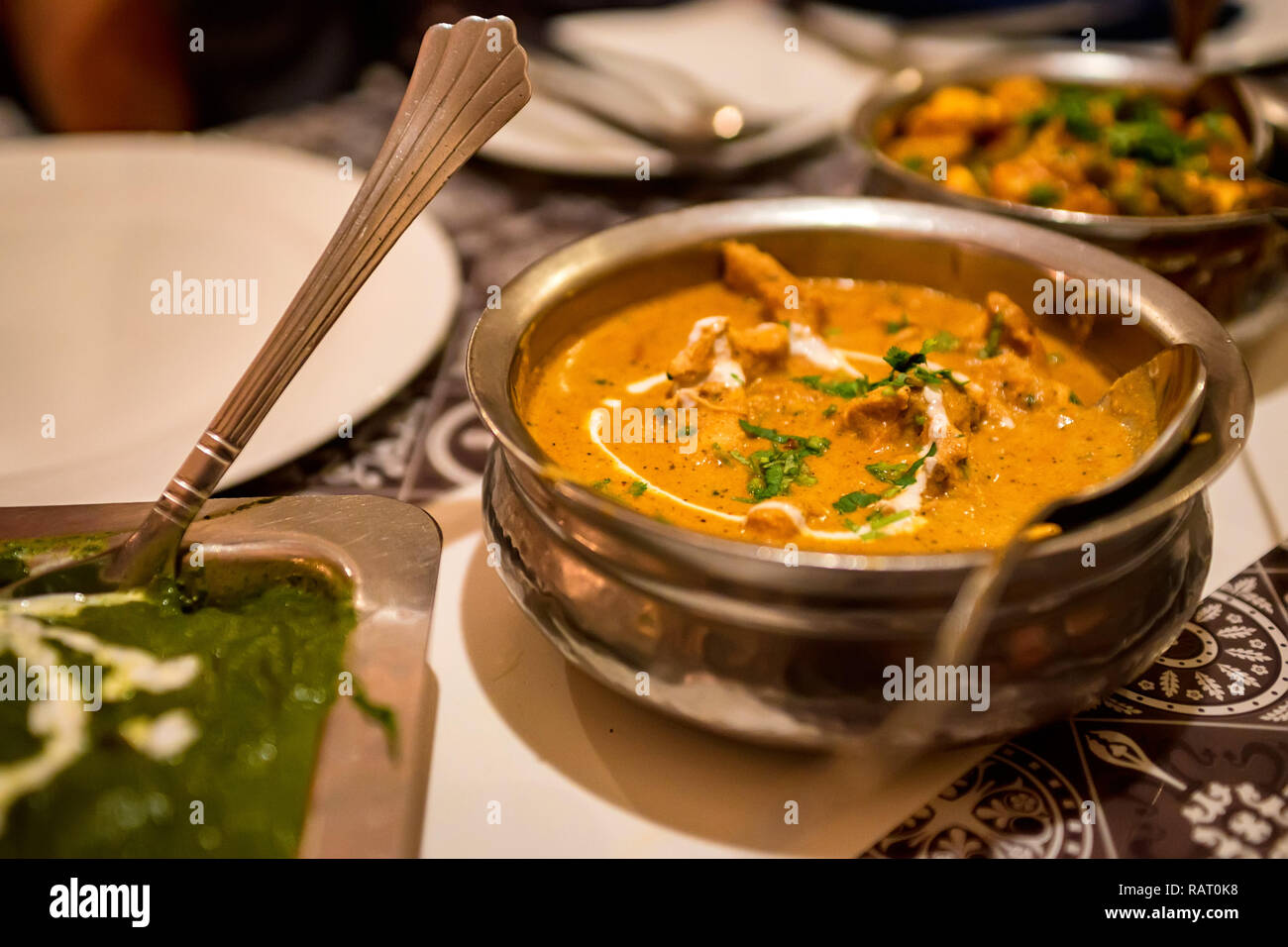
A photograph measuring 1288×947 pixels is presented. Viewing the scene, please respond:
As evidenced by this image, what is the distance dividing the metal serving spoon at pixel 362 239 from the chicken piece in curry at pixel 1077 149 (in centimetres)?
116

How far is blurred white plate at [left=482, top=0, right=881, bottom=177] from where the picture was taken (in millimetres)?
2639

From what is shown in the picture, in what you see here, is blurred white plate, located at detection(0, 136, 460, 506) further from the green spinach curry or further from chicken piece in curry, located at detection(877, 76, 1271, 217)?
chicken piece in curry, located at detection(877, 76, 1271, 217)

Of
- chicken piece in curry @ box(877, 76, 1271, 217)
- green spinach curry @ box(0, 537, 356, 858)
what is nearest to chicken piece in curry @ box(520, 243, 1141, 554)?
green spinach curry @ box(0, 537, 356, 858)

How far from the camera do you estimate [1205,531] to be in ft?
4.14

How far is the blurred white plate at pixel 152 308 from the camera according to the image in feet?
5.53

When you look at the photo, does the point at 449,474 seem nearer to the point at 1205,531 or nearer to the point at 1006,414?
the point at 1006,414

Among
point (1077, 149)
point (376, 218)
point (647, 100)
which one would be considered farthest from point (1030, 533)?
Result: point (647, 100)

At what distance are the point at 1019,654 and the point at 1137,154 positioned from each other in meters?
1.70

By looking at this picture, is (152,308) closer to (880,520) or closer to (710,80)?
(880,520)

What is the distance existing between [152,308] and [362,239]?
3.30 feet

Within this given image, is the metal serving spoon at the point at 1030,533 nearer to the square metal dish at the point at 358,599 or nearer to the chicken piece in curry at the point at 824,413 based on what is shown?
the chicken piece in curry at the point at 824,413

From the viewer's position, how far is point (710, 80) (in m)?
2.99

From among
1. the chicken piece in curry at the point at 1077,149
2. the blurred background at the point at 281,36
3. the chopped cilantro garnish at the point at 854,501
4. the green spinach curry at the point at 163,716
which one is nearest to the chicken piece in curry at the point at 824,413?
the chopped cilantro garnish at the point at 854,501
